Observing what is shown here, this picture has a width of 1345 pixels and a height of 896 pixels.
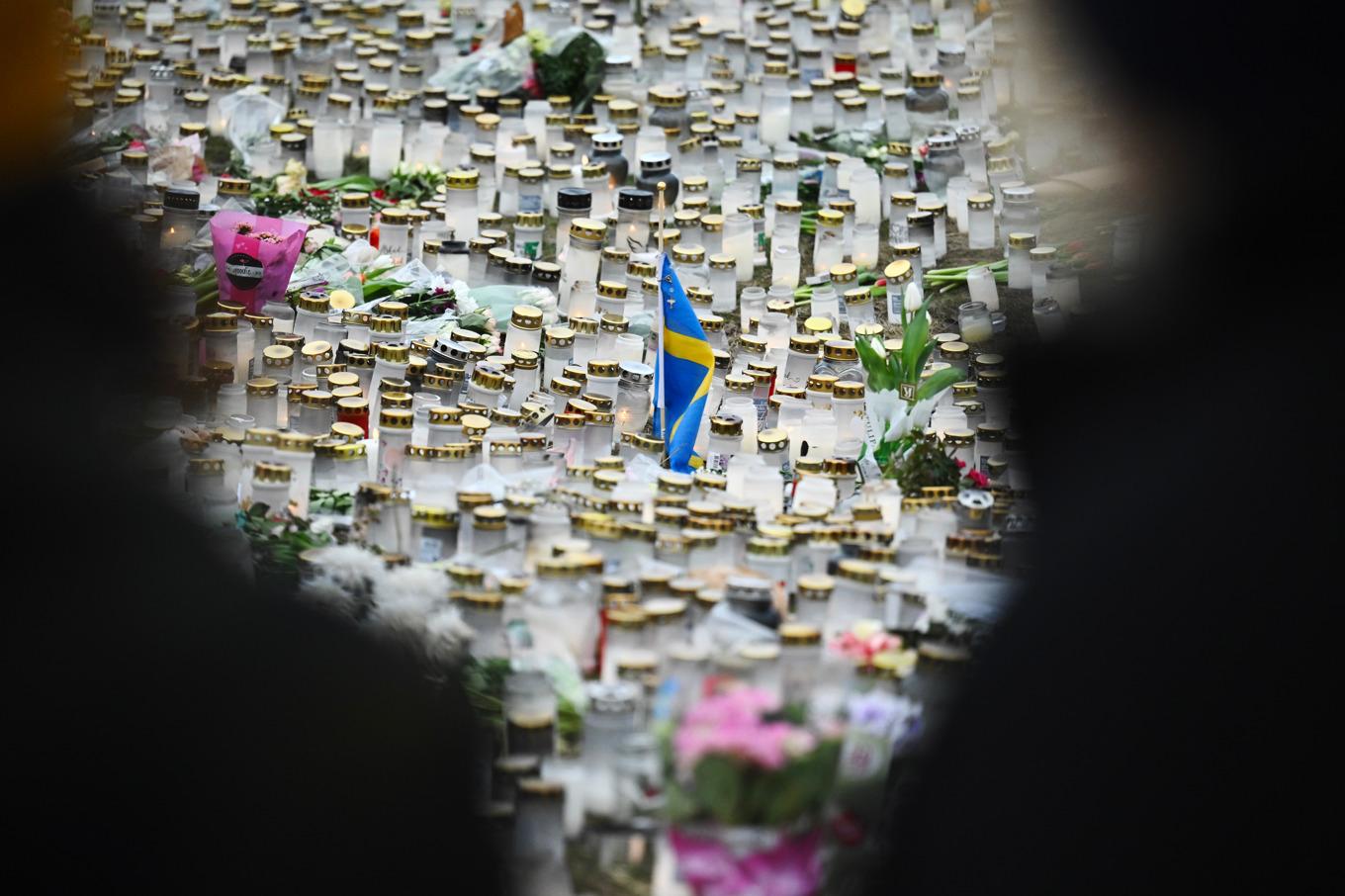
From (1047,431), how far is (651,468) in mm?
811

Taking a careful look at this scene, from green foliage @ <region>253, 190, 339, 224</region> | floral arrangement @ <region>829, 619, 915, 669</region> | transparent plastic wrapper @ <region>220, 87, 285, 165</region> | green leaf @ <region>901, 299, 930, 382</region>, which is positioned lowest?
floral arrangement @ <region>829, 619, 915, 669</region>

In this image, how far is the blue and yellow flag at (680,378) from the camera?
3.25 m

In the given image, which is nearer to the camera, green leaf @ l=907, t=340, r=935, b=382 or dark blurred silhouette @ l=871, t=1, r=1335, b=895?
dark blurred silhouette @ l=871, t=1, r=1335, b=895

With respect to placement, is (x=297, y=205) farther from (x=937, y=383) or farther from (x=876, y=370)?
(x=937, y=383)

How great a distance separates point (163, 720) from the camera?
211 centimetres

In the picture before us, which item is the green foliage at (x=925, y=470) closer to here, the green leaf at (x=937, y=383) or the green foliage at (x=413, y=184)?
the green leaf at (x=937, y=383)

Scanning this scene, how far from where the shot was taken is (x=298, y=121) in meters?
5.01

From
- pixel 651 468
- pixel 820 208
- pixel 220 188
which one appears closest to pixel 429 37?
pixel 220 188

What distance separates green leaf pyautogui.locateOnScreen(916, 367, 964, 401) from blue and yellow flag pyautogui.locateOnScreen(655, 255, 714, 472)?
484mm

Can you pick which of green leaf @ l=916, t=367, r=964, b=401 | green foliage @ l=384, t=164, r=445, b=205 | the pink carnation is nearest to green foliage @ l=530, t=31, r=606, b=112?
green foliage @ l=384, t=164, r=445, b=205

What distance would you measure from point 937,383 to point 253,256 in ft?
5.10

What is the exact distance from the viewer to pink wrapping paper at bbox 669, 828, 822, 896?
1.98m

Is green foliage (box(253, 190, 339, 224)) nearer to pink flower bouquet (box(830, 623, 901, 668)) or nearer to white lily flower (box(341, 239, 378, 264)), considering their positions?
white lily flower (box(341, 239, 378, 264))

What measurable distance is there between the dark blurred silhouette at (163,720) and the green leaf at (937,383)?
1.52 metres
